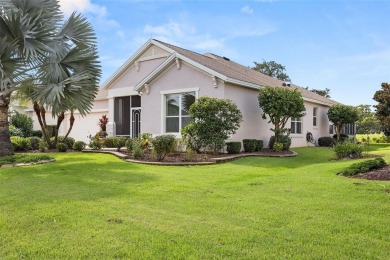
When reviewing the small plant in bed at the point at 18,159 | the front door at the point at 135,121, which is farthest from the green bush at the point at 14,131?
the small plant in bed at the point at 18,159

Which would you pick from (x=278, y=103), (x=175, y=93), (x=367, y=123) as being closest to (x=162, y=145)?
(x=175, y=93)

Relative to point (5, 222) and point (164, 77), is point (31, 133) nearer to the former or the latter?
point (164, 77)

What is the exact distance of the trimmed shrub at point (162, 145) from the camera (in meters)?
11.9

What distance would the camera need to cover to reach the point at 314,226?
4.26m

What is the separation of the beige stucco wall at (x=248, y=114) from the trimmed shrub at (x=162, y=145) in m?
3.70

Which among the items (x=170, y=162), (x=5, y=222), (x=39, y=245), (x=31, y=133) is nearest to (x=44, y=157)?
(x=170, y=162)

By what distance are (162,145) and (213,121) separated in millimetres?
2520

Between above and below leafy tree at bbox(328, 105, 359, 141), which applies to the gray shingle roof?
above

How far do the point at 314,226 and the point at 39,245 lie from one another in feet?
11.4

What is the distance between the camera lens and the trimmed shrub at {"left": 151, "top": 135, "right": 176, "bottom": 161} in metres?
11.9

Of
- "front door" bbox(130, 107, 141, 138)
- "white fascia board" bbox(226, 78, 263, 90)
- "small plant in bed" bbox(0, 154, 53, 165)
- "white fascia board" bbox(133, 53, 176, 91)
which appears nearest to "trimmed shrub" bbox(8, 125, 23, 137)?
"front door" bbox(130, 107, 141, 138)

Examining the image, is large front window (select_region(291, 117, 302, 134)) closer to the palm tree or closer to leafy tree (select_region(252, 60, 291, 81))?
the palm tree

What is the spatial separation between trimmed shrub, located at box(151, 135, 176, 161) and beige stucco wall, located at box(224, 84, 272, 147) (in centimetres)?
370

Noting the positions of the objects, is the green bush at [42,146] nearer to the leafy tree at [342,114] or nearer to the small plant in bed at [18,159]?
the small plant in bed at [18,159]
